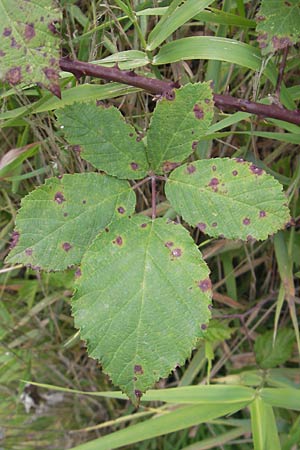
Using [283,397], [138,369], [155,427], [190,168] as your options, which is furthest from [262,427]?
[190,168]

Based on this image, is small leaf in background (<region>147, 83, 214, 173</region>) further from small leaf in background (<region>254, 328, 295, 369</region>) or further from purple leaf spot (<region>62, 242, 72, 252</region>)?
small leaf in background (<region>254, 328, 295, 369</region>)

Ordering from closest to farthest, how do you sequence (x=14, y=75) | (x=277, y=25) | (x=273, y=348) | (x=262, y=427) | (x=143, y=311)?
(x=14, y=75), (x=143, y=311), (x=277, y=25), (x=262, y=427), (x=273, y=348)

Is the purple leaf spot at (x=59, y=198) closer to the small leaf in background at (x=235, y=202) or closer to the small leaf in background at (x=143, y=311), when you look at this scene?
the small leaf in background at (x=143, y=311)

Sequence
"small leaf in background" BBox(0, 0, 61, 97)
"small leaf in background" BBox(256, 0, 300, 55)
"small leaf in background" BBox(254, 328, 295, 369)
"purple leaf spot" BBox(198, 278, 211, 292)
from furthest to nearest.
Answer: "small leaf in background" BBox(254, 328, 295, 369)
"small leaf in background" BBox(256, 0, 300, 55)
"purple leaf spot" BBox(198, 278, 211, 292)
"small leaf in background" BBox(0, 0, 61, 97)

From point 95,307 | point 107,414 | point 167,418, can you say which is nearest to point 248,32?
point 95,307

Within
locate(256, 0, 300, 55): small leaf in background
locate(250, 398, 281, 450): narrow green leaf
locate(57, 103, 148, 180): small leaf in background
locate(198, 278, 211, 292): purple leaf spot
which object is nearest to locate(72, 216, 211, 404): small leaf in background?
locate(198, 278, 211, 292): purple leaf spot

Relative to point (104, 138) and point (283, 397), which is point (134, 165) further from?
point (283, 397)

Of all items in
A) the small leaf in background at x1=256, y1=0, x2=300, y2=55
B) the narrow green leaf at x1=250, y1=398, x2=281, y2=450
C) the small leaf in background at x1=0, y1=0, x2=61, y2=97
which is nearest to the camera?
the small leaf in background at x1=0, y1=0, x2=61, y2=97
